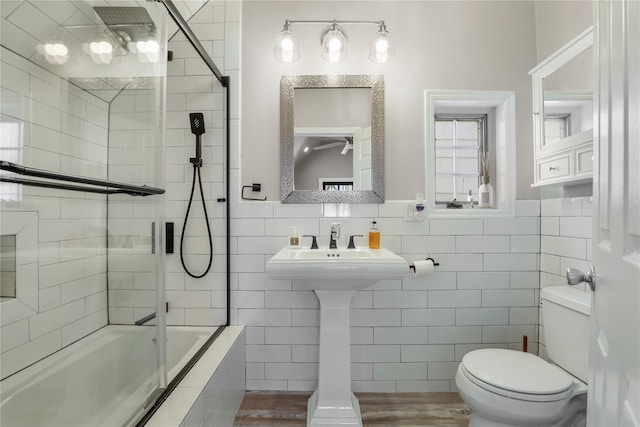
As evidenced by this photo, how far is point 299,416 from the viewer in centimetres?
168

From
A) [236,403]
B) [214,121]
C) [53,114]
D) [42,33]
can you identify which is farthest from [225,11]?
[236,403]

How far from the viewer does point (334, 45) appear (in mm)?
1824

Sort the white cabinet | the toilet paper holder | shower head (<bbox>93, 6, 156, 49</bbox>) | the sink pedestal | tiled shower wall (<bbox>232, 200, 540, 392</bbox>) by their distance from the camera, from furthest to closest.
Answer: tiled shower wall (<bbox>232, 200, 540, 392</bbox>)
the toilet paper holder
the sink pedestal
the white cabinet
shower head (<bbox>93, 6, 156, 49</bbox>)

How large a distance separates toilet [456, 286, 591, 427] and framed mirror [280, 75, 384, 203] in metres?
1.03

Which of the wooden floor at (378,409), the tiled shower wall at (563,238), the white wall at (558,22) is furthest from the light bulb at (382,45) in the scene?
the wooden floor at (378,409)

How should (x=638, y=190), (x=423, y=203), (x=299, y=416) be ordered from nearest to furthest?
(x=638, y=190), (x=299, y=416), (x=423, y=203)

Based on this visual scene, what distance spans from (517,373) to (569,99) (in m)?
1.38

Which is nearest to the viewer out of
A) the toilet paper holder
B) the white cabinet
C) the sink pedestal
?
the white cabinet

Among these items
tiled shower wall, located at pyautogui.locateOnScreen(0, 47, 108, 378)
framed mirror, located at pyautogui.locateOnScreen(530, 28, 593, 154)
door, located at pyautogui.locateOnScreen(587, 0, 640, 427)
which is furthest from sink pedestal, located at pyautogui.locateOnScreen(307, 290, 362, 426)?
framed mirror, located at pyautogui.locateOnScreen(530, 28, 593, 154)

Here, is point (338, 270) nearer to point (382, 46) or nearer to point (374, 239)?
point (374, 239)

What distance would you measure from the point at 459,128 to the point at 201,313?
6.81 ft

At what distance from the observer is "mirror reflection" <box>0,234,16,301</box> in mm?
1119

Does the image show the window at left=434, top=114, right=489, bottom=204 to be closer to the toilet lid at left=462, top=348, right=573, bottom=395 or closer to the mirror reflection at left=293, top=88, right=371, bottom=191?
the mirror reflection at left=293, top=88, right=371, bottom=191

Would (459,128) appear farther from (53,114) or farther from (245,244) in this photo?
(53,114)
